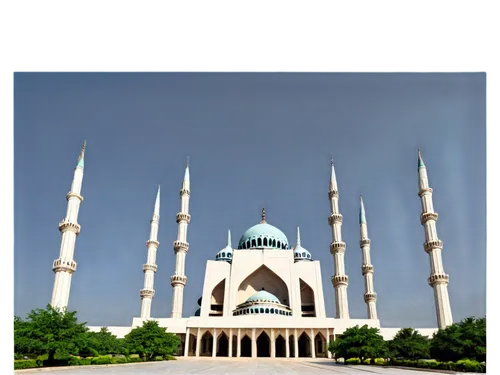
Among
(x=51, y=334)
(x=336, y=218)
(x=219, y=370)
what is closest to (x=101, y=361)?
(x=51, y=334)

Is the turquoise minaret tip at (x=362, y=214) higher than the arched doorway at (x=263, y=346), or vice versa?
the turquoise minaret tip at (x=362, y=214)

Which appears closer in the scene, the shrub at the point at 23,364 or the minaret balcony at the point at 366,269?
the shrub at the point at 23,364

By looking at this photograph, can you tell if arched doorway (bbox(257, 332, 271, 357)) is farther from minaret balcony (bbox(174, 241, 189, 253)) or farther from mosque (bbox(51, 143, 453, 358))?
minaret balcony (bbox(174, 241, 189, 253))

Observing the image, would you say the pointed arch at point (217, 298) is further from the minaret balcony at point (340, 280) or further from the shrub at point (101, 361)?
the shrub at point (101, 361)

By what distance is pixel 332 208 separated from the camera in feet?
105

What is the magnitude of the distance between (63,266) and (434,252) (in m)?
22.0

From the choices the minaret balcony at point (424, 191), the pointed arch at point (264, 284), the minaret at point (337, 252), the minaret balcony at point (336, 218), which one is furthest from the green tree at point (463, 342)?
the pointed arch at point (264, 284)

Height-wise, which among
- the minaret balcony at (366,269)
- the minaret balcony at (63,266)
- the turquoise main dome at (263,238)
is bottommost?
the minaret balcony at (63,266)

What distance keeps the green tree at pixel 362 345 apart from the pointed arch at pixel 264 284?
1555cm

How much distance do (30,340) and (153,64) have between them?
1242 centimetres

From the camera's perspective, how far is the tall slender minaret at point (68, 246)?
73.6 ft

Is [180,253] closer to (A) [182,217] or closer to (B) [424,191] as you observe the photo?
(A) [182,217]

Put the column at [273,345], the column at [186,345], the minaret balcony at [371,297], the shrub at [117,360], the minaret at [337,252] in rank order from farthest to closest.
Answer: the minaret balcony at [371,297], the minaret at [337,252], the column at [186,345], the column at [273,345], the shrub at [117,360]

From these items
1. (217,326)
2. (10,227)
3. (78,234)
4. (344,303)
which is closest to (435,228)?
(344,303)
